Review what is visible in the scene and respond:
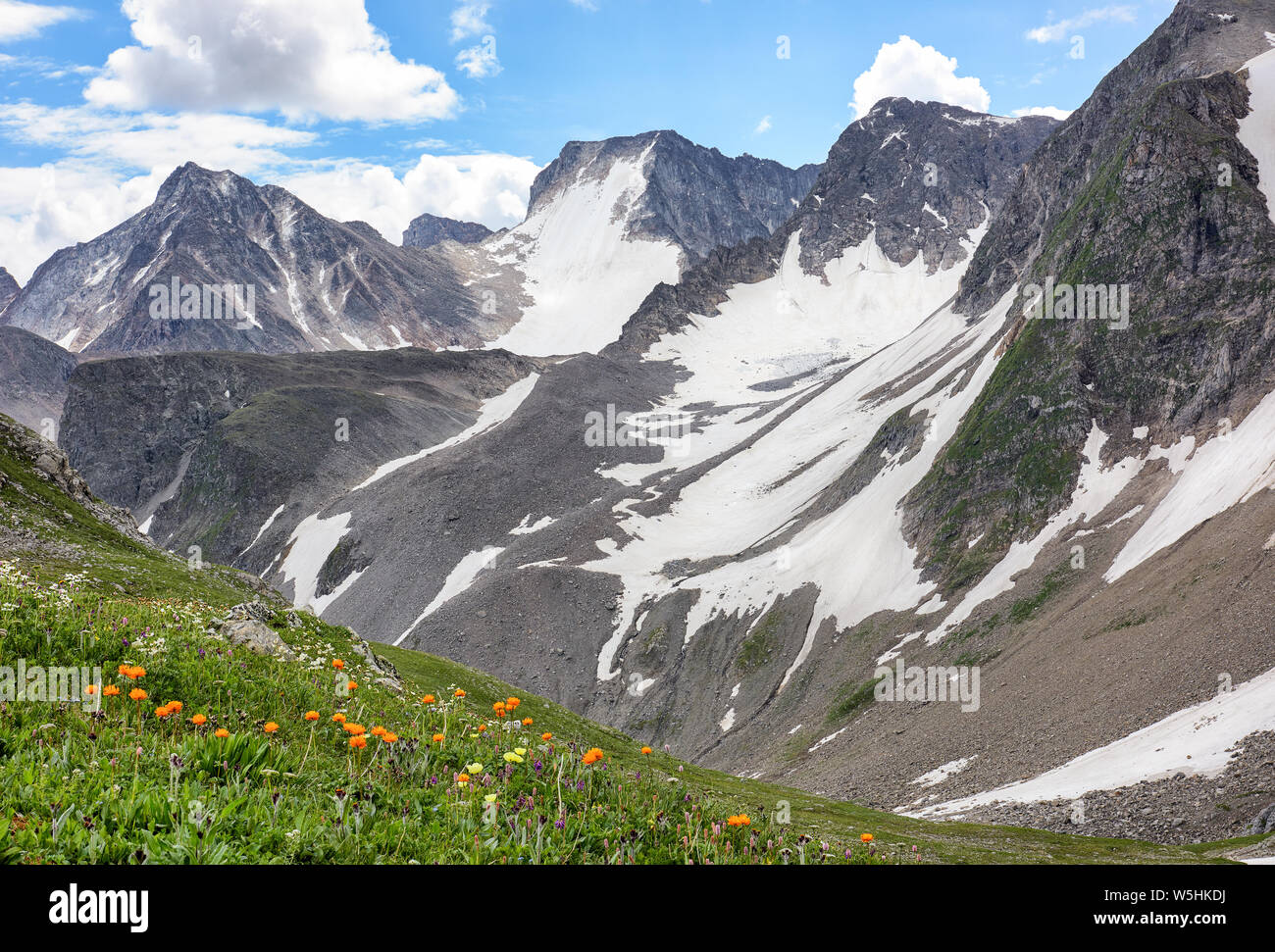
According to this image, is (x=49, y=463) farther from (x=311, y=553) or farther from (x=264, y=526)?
(x=264, y=526)

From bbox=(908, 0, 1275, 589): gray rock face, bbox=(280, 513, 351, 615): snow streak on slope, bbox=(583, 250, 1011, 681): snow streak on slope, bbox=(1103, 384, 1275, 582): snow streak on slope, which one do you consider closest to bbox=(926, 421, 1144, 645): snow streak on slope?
bbox=(908, 0, 1275, 589): gray rock face

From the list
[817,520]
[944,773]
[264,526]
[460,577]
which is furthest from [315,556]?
[944,773]

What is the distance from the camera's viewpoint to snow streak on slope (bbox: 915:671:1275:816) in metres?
34.4

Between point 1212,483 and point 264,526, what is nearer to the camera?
point 1212,483

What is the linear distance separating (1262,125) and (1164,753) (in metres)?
85.1

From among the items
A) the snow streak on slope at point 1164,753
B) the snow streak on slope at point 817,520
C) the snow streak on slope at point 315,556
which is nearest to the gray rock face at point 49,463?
the snow streak on slope at point 1164,753

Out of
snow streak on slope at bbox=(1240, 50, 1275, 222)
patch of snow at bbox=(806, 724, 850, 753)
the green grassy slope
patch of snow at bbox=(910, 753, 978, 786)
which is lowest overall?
patch of snow at bbox=(806, 724, 850, 753)

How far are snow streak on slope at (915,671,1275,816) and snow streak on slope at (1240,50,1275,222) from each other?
2500 inches

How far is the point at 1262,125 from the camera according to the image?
285 feet

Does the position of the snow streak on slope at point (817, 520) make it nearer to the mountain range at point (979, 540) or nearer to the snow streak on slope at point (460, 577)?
the mountain range at point (979, 540)

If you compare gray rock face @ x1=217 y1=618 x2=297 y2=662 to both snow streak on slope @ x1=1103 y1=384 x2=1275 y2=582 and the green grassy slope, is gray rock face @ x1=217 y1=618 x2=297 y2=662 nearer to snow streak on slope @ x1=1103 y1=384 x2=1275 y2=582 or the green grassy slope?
the green grassy slope

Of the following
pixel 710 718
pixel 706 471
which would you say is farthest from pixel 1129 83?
pixel 710 718

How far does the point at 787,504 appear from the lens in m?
115
